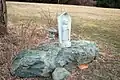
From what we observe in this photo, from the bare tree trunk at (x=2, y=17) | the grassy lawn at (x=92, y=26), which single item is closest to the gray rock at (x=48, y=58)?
the grassy lawn at (x=92, y=26)

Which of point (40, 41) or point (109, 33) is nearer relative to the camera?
point (40, 41)

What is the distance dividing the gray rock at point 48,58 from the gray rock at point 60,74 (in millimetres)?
82

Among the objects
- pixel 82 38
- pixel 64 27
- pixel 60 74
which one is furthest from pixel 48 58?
pixel 82 38

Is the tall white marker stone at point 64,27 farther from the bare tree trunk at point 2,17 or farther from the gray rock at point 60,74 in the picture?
the bare tree trunk at point 2,17

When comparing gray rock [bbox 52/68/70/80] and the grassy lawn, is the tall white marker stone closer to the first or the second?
gray rock [bbox 52/68/70/80]

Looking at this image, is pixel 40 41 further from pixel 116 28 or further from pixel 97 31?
pixel 116 28

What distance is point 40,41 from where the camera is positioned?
4.91 m

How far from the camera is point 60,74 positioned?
11.9 ft

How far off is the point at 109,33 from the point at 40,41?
6.05ft

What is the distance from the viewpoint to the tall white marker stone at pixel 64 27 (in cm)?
396

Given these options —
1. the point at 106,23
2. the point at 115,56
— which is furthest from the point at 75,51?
the point at 106,23

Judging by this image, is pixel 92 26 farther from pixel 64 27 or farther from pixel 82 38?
pixel 64 27

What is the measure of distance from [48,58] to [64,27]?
1.92 feet

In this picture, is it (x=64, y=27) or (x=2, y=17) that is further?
(x=2, y=17)
